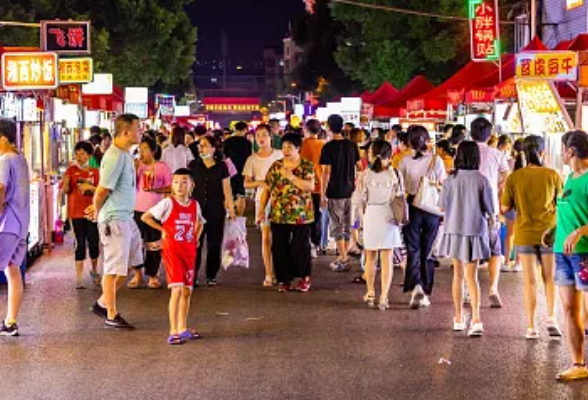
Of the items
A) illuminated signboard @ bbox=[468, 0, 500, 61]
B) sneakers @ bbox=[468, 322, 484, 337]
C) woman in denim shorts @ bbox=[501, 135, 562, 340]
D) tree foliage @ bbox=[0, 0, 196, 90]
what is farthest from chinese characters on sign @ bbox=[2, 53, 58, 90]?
tree foliage @ bbox=[0, 0, 196, 90]

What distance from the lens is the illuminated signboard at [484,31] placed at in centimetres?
2559

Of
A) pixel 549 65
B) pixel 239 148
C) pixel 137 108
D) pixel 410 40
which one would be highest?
pixel 410 40

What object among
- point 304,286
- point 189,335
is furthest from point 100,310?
point 304,286

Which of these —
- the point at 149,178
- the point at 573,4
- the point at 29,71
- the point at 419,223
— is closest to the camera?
the point at 419,223

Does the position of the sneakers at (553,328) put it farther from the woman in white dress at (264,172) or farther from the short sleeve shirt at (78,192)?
the short sleeve shirt at (78,192)

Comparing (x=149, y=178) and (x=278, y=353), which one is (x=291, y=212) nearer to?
(x=149, y=178)

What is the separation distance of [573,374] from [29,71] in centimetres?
1047

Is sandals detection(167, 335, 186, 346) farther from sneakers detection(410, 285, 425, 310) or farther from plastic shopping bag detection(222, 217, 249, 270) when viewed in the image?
plastic shopping bag detection(222, 217, 249, 270)

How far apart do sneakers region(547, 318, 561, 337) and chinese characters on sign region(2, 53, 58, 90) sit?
8888 millimetres

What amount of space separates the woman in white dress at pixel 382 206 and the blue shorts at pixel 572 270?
11.5 feet

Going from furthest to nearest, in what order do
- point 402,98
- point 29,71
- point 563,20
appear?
point 402,98 < point 563,20 < point 29,71

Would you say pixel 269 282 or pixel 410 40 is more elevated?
pixel 410 40

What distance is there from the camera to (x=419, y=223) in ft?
40.7

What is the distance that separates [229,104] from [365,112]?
3472 inches
